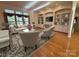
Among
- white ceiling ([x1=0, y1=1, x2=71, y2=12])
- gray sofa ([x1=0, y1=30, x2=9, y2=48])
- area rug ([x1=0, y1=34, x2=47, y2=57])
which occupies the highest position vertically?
white ceiling ([x1=0, y1=1, x2=71, y2=12])

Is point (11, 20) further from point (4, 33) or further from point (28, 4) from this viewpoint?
point (28, 4)

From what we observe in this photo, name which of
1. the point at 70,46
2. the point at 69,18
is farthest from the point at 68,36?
the point at 69,18

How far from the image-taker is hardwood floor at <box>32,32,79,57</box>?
7.20 ft

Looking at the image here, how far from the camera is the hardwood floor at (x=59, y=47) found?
2195 millimetres

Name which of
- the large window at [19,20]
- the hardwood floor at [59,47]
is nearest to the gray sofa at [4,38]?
the large window at [19,20]

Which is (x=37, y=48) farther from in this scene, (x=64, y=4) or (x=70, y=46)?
(x=64, y=4)

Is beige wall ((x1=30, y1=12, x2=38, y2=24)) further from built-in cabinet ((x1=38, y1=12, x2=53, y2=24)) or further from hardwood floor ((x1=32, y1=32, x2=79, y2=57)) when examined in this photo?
hardwood floor ((x1=32, y1=32, x2=79, y2=57))

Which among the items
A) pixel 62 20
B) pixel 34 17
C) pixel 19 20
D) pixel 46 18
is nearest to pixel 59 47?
pixel 62 20

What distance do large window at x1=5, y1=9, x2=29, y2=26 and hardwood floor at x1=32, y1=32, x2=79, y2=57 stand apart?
2.53 feet

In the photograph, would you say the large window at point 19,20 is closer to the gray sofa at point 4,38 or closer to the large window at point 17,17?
the large window at point 17,17

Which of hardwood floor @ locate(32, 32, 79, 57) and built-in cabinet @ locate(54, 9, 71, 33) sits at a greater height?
built-in cabinet @ locate(54, 9, 71, 33)

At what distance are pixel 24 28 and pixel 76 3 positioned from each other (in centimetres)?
132

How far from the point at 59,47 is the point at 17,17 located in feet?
4.20

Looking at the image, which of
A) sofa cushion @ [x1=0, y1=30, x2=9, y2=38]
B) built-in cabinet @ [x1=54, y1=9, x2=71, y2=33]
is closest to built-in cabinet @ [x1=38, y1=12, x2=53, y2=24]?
built-in cabinet @ [x1=54, y1=9, x2=71, y2=33]
